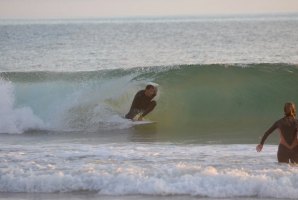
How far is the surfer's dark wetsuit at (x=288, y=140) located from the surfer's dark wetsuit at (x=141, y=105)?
211 inches

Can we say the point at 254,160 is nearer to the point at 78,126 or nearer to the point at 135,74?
the point at 78,126

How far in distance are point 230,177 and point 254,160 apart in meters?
1.24

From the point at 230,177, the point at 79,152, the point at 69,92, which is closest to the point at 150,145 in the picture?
the point at 79,152

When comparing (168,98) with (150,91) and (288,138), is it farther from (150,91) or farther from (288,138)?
(288,138)

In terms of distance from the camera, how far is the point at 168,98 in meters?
16.8

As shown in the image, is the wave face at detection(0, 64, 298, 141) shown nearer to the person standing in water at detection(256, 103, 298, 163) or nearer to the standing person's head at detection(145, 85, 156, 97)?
the standing person's head at detection(145, 85, 156, 97)

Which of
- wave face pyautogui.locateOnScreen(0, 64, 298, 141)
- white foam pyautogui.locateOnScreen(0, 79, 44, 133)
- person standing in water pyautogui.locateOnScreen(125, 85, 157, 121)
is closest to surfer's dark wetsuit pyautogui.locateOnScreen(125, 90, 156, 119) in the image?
person standing in water pyautogui.locateOnScreen(125, 85, 157, 121)

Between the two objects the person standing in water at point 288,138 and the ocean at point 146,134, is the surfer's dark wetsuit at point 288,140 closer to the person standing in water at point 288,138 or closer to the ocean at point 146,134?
the person standing in water at point 288,138

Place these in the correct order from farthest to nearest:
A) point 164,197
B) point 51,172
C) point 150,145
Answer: point 150,145 → point 51,172 → point 164,197

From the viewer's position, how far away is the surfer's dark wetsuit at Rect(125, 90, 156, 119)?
14.9 m

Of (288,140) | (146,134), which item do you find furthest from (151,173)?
(146,134)

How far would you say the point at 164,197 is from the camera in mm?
8766

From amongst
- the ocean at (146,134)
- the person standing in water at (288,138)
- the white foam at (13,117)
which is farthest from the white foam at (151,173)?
the white foam at (13,117)

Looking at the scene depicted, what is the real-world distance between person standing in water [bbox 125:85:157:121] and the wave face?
0.97ft
